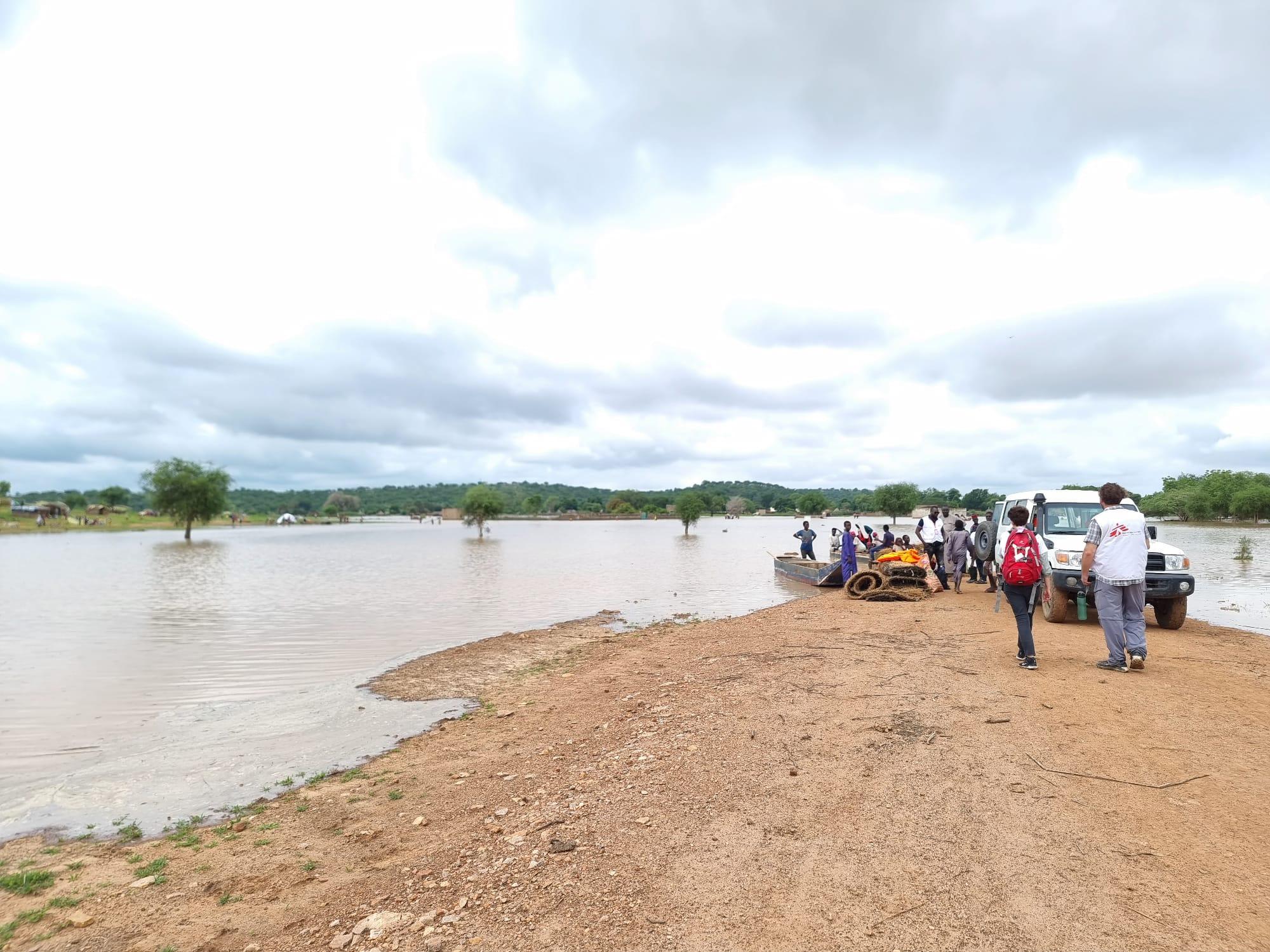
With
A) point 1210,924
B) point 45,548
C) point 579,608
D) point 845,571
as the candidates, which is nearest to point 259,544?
point 45,548

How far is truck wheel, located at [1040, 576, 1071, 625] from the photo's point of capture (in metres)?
12.0

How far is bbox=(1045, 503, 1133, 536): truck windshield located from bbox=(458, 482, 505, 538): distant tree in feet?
247

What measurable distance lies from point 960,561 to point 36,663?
72.8 feet

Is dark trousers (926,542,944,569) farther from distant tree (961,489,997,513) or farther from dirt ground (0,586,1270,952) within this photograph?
distant tree (961,489,997,513)

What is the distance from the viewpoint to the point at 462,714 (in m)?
9.86

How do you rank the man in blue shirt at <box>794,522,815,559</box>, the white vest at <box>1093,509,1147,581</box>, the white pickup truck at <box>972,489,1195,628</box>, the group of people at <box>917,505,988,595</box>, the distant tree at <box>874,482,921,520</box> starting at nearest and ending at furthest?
1. the white vest at <box>1093,509,1147,581</box>
2. the white pickup truck at <box>972,489,1195,628</box>
3. the group of people at <box>917,505,988,595</box>
4. the man in blue shirt at <box>794,522,815,559</box>
5. the distant tree at <box>874,482,921,520</box>

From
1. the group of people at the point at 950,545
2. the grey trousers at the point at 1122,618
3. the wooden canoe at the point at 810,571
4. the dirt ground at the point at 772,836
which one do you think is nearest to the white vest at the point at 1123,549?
the grey trousers at the point at 1122,618

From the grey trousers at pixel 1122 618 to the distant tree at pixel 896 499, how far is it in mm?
122422

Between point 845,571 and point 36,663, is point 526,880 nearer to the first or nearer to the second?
point 36,663

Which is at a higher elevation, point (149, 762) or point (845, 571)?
point (845, 571)

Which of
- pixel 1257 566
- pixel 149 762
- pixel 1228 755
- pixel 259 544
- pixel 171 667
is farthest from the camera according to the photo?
pixel 259 544

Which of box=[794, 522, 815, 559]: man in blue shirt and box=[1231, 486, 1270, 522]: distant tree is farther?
box=[1231, 486, 1270, 522]: distant tree

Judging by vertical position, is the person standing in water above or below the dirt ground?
above

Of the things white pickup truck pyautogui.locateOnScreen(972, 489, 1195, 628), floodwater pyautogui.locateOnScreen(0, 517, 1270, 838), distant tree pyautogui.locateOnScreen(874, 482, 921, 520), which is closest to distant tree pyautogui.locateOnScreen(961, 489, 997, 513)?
distant tree pyautogui.locateOnScreen(874, 482, 921, 520)
